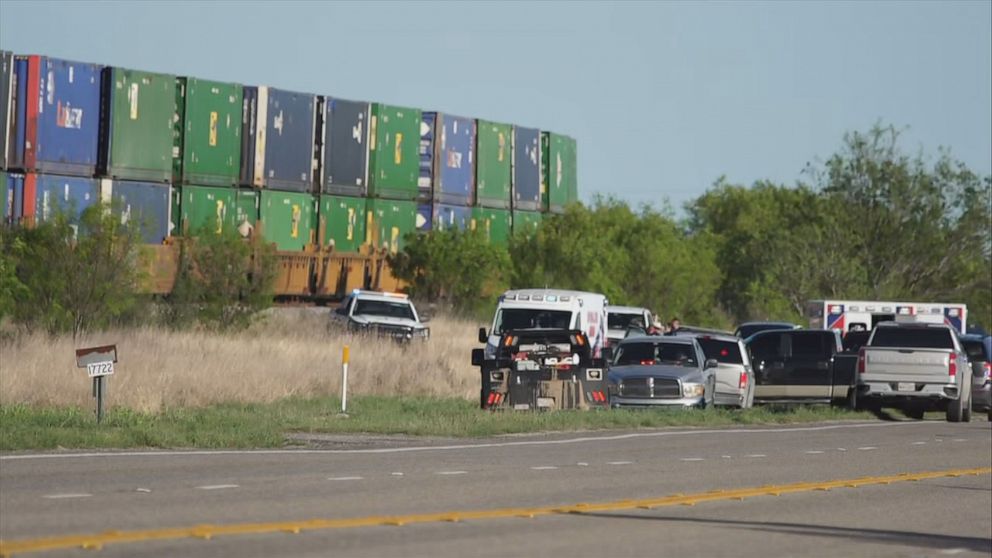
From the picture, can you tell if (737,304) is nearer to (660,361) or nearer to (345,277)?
(345,277)

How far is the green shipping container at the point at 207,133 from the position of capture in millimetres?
58969

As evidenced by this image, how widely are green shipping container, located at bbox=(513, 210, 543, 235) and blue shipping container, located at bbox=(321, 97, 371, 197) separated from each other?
8.66 meters

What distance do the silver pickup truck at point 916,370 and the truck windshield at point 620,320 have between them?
12.1 meters

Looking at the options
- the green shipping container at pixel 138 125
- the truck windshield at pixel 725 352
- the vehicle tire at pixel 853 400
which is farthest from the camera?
the green shipping container at pixel 138 125

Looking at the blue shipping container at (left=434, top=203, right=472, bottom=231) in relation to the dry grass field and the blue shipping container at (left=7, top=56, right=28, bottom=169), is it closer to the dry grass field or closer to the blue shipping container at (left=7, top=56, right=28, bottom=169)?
the blue shipping container at (left=7, top=56, right=28, bottom=169)

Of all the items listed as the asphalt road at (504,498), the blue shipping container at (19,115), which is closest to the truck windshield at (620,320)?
the blue shipping container at (19,115)

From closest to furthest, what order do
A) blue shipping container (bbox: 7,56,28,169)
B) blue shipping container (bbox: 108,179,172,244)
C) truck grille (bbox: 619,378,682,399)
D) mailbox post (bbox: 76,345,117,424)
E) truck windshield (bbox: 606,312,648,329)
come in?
mailbox post (bbox: 76,345,117,424) → truck grille (bbox: 619,378,682,399) → truck windshield (bbox: 606,312,648,329) → blue shipping container (bbox: 7,56,28,169) → blue shipping container (bbox: 108,179,172,244)

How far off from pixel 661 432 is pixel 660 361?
6.24 m

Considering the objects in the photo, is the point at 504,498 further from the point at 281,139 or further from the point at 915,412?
the point at 281,139

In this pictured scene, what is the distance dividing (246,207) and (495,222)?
16.1 m

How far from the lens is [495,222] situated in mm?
74812

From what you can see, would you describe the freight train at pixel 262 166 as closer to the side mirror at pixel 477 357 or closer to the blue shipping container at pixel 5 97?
the blue shipping container at pixel 5 97

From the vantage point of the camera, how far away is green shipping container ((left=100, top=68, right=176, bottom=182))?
5631cm

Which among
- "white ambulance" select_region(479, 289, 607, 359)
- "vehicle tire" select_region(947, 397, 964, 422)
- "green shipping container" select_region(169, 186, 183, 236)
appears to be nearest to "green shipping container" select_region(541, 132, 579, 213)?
"green shipping container" select_region(169, 186, 183, 236)
